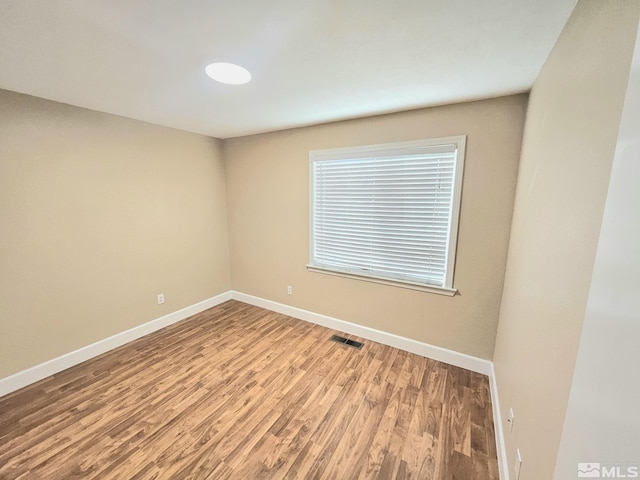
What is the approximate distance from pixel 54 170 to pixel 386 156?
9.55ft

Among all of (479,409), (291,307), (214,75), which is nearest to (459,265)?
(479,409)

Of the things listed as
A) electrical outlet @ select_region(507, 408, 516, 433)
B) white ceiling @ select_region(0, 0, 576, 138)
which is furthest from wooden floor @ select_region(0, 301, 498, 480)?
white ceiling @ select_region(0, 0, 576, 138)

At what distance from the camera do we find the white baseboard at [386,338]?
2.33 meters

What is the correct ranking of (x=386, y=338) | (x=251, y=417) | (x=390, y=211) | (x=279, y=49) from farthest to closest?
(x=386, y=338), (x=390, y=211), (x=251, y=417), (x=279, y=49)

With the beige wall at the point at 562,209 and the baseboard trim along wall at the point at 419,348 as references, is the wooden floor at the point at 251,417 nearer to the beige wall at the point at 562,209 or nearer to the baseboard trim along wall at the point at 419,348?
the baseboard trim along wall at the point at 419,348

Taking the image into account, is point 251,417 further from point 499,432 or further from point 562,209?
point 562,209

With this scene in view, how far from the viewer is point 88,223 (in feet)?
7.80

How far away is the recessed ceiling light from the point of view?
151 centimetres

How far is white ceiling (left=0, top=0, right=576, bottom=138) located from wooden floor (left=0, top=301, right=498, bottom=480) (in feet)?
7.55

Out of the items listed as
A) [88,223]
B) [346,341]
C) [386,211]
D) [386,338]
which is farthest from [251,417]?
[88,223]

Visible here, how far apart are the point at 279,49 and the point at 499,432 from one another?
2615 mm

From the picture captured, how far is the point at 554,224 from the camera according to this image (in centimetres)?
102

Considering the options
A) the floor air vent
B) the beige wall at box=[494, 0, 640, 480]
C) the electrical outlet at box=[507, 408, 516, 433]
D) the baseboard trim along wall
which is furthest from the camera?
the floor air vent

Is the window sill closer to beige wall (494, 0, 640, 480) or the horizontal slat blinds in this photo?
the horizontal slat blinds
